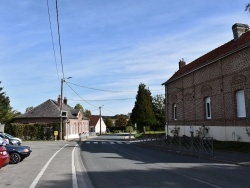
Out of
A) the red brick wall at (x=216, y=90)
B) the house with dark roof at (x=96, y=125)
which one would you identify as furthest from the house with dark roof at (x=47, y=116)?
the house with dark roof at (x=96, y=125)

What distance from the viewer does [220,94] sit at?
86.8 feet

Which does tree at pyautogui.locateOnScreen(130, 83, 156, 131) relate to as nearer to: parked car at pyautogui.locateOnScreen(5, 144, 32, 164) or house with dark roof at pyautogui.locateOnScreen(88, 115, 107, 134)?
house with dark roof at pyautogui.locateOnScreen(88, 115, 107, 134)

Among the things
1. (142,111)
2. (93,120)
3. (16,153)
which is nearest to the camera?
(16,153)

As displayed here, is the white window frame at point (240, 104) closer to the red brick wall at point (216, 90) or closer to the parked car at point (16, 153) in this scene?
the red brick wall at point (216, 90)

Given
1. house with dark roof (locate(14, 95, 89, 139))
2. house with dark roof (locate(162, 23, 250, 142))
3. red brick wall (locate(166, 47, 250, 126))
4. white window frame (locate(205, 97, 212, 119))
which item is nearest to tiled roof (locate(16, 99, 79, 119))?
house with dark roof (locate(14, 95, 89, 139))

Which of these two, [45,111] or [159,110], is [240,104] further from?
[159,110]

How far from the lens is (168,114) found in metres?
40.0

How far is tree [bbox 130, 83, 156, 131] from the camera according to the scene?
67.4 m

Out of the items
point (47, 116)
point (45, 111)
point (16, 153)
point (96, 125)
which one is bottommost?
point (16, 153)

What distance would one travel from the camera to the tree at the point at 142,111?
221 ft

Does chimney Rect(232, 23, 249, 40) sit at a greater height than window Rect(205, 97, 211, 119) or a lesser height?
greater

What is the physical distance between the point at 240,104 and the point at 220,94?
8.75ft

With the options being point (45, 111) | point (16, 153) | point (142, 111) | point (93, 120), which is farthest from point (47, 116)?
point (93, 120)

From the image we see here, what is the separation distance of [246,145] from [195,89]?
10.9m
